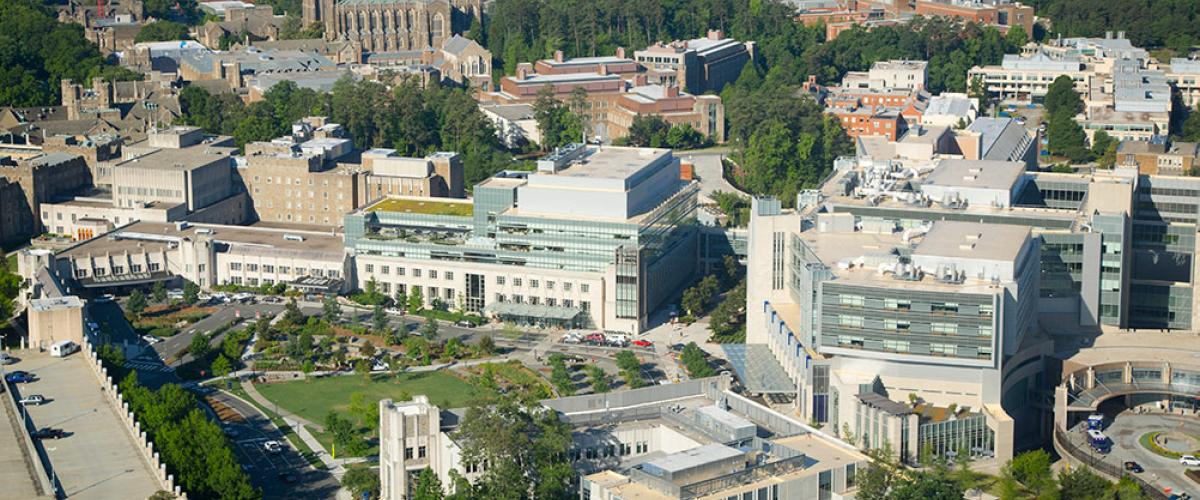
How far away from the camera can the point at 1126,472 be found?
66.2 m

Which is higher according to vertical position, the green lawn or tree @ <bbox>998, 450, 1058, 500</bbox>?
tree @ <bbox>998, 450, 1058, 500</bbox>

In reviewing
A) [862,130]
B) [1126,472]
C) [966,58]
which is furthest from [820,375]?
[966,58]

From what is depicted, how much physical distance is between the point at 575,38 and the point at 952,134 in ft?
199

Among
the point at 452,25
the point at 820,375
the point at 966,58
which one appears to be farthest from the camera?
the point at 452,25

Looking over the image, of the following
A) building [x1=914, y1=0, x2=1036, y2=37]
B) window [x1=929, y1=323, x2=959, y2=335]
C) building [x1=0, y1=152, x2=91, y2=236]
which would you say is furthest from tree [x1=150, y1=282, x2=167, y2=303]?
building [x1=914, y1=0, x2=1036, y2=37]

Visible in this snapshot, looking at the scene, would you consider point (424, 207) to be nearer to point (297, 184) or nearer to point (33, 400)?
point (297, 184)

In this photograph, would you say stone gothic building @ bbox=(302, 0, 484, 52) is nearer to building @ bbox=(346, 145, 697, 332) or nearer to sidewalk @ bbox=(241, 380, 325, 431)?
building @ bbox=(346, 145, 697, 332)

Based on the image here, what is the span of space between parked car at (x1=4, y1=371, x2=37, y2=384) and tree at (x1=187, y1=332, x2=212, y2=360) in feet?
34.7

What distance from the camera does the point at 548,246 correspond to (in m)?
89.8

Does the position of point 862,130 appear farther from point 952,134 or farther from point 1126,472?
point 1126,472

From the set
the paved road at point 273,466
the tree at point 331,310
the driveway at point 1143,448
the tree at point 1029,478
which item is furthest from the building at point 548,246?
the tree at point 1029,478

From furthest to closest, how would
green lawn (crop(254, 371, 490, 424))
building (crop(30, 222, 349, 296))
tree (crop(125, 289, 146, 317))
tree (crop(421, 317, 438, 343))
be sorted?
building (crop(30, 222, 349, 296)), tree (crop(125, 289, 146, 317)), tree (crop(421, 317, 438, 343)), green lawn (crop(254, 371, 490, 424))

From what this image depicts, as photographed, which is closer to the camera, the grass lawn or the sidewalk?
the sidewalk

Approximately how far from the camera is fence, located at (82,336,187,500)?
60.2 metres
